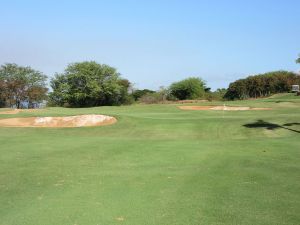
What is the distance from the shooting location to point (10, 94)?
7019 cm

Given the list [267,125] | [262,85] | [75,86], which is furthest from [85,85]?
[267,125]

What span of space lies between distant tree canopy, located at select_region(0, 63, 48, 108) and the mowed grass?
5084 centimetres

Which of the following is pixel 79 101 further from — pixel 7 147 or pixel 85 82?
pixel 7 147

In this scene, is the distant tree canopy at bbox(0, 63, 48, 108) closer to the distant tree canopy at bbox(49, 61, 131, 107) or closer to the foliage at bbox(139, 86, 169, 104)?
the distant tree canopy at bbox(49, 61, 131, 107)

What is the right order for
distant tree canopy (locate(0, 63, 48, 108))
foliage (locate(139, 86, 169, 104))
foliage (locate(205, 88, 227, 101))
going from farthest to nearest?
foliage (locate(205, 88, 227, 101)) < foliage (locate(139, 86, 169, 104)) < distant tree canopy (locate(0, 63, 48, 108))

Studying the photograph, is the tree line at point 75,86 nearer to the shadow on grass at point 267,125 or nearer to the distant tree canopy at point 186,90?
the distant tree canopy at point 186,90

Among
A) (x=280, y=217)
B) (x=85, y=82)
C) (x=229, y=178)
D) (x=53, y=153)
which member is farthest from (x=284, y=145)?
(x=85, y=82)

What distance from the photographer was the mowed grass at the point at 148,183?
8.31 m

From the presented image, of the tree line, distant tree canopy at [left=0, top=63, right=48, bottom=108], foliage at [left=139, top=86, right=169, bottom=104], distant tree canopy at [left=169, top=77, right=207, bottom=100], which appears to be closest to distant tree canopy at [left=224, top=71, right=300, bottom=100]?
the tree line

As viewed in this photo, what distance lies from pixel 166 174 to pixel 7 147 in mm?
8999

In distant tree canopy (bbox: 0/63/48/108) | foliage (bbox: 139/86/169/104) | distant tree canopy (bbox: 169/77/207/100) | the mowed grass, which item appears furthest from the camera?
distant tree canopy (bbox: 169/77/207/100)

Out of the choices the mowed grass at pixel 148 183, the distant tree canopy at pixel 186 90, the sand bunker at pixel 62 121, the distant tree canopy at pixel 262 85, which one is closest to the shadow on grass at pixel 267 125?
the mowed grass at pixel 148 183

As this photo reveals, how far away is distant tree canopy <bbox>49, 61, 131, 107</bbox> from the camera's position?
72312 millimetres

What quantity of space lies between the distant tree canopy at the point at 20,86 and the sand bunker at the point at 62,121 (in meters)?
37.0
